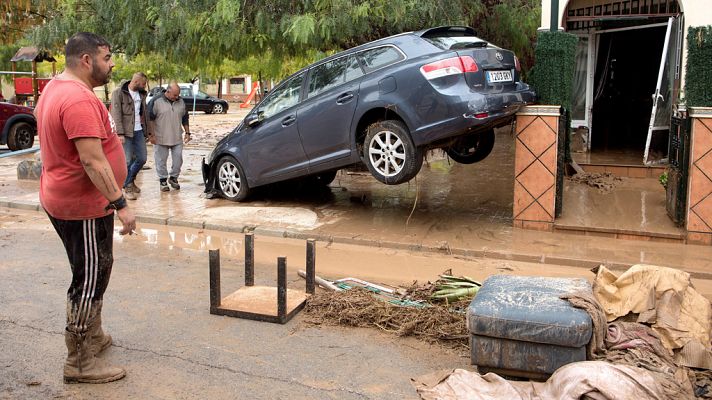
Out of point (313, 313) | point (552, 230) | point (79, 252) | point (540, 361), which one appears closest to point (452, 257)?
point (552, 230)

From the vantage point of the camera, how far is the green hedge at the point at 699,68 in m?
7.58

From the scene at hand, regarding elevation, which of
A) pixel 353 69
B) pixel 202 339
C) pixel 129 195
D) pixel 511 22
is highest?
pixel 511 22

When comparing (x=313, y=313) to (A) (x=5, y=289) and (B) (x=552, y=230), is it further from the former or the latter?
(B) (x=552, y=230)

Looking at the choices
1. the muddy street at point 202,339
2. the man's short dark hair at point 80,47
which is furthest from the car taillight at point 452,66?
the man's short dark hair at point 80,47

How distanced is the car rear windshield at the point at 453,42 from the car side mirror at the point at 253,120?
2827mm

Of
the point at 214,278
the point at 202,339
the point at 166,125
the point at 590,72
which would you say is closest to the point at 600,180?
the point at 590,72

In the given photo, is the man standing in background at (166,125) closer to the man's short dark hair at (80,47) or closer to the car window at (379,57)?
the car window at (379,57)

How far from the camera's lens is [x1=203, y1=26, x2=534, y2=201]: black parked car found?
764 centimetres

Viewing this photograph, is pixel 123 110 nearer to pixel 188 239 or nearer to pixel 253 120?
pixel 253 120

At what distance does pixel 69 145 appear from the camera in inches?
160

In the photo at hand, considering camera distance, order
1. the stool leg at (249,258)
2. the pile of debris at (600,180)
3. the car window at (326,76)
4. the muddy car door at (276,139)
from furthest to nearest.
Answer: the pile of debris at (600,180)
the muddy car door at (276,139)
the car window at (326,76)
the stool leg at (249,258)

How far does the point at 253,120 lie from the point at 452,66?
335 cm

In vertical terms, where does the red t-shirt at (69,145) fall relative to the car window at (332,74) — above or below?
below

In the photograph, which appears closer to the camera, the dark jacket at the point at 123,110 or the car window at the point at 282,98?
the car window at the point at 282,98
